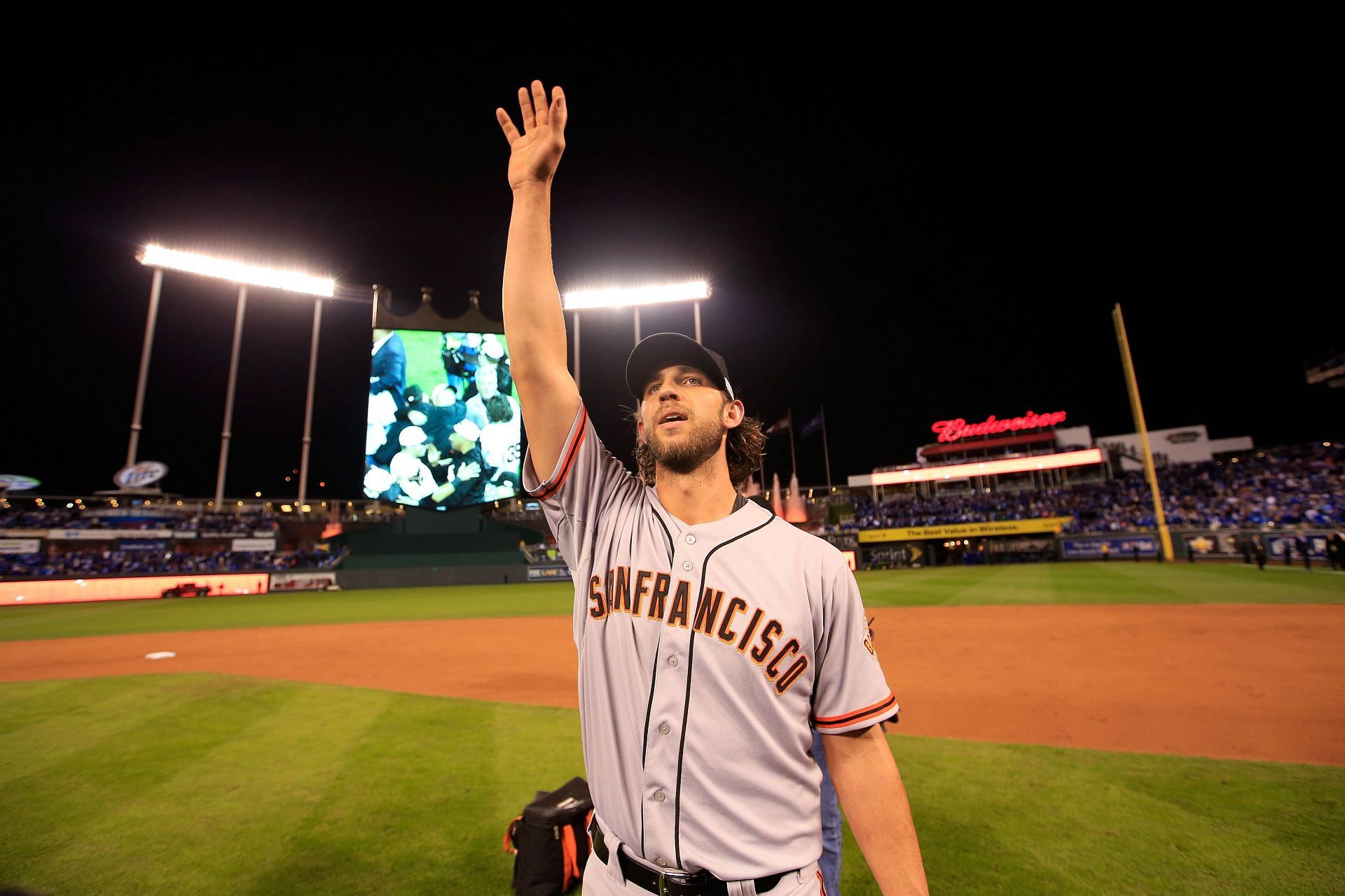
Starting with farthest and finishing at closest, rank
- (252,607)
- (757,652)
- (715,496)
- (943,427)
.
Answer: (943,427) < (252,607) < (715,496) < (757,652)

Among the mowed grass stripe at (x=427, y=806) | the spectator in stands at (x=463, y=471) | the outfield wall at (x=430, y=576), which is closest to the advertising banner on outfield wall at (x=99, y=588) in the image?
the outfield wall at (x=430, y=576)

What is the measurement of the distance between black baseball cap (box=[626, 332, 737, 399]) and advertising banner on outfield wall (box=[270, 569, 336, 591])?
3719 cm

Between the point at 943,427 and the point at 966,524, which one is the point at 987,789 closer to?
the point at 966,524

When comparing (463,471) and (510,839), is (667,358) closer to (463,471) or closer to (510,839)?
(510,839)

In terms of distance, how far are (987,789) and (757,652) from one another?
433cm

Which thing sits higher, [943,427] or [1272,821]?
[943,427]

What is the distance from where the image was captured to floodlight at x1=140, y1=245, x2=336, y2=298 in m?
A: 31.2

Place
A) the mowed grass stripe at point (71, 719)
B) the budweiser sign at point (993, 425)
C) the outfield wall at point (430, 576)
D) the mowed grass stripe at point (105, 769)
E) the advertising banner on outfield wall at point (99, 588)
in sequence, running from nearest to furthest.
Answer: the mowed grass stripe at point (105, 769)
the mowed grass stripe at point (71, 719)
the advertising banner on outfield wall at point (99, 588)
the outfield wall at point (430, 576)
the budweiser sign at point (993, 425)

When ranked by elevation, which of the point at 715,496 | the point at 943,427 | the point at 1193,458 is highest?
the point at 943,427

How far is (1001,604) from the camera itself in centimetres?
1652

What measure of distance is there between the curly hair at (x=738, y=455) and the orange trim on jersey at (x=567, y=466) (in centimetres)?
48

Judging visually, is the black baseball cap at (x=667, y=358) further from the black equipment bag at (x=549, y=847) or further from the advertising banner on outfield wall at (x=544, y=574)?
the advertising banner on outfield wall at (x=544, y=574)

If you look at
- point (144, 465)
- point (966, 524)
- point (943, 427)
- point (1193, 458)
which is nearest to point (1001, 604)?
point (966, 524)

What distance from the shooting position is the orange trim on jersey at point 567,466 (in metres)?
1.87
